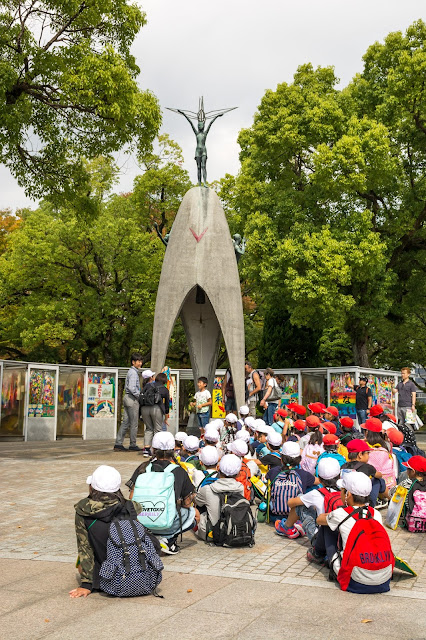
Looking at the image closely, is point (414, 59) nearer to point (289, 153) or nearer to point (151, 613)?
point (289, 153)

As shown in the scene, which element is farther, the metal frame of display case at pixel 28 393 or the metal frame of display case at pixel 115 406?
the metal frame of display case at pixel 115 406

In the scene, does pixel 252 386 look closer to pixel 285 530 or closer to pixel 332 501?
pixel 285 530

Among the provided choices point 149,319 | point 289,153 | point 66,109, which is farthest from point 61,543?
point 149,319

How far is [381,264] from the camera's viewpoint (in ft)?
78.9

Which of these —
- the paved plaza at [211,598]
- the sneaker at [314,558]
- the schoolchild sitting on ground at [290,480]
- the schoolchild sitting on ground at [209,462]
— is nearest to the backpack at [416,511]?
the paved plaza at [211,598]

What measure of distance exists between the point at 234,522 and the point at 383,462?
2470 mm

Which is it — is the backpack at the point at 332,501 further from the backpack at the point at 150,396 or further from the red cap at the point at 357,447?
the backpack at the point at 150,396

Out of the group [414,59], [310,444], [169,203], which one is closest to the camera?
[310,444]

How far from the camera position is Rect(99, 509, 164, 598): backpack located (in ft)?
16.9

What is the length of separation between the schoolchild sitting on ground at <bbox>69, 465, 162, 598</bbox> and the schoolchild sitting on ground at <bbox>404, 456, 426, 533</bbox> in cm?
333

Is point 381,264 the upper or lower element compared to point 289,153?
lower

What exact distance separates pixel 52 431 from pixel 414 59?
16.7 m

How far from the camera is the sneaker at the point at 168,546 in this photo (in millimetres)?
6539

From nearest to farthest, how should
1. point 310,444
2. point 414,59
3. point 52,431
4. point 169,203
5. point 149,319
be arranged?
→ point 310,444, point 52,431, point 414,59, point 149,319, point 169,203
